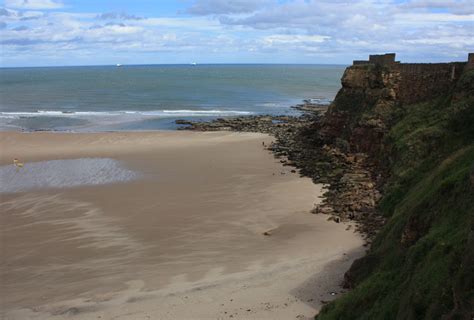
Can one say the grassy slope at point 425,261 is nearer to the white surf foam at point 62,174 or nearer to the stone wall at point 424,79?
the stone wall at point 424,79

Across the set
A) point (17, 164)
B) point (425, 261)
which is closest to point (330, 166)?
point (425, 261)

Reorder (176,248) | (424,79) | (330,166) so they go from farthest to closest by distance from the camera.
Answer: (424,79) < (330,166) < (176,248)

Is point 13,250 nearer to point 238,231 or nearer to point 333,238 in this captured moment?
point 238,231

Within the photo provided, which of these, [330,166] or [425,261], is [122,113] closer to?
[330,166]

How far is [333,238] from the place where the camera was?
19.1 metres

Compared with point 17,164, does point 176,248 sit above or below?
below

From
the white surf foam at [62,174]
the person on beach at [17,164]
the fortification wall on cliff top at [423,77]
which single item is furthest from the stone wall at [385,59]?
the person on beach at [17,164]

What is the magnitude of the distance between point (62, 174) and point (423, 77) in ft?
75.0

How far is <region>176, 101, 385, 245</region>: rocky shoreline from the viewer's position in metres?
21.7

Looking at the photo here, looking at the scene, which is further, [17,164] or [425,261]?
[17,164]

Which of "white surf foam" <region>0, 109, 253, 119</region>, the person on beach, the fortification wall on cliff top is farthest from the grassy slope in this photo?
"white surf foam" <region>0, 109, 253, 119</region>

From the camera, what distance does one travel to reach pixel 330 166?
98.4ft

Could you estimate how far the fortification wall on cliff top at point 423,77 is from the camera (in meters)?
28.9

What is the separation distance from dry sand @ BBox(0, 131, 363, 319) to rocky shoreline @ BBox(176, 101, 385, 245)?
2.72 ft
